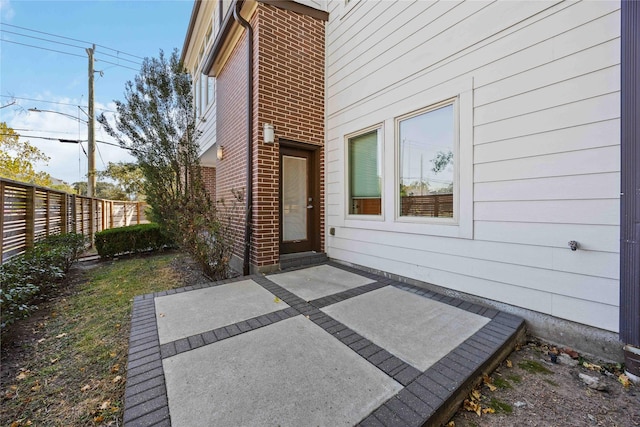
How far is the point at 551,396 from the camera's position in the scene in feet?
5.76

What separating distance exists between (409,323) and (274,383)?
1409 mm

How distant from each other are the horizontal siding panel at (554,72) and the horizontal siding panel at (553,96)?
0.04m

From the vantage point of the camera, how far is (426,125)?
3.47 metres

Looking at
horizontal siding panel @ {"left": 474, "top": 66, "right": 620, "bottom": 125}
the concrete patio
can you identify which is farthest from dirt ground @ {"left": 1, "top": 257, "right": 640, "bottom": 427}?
horizontal siding panel @ {"left": 474, "top": 66, "right": 620, "bottom": 125}

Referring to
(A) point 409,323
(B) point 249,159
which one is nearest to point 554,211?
(A) point 409,323

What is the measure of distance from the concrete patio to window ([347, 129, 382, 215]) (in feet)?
5.04

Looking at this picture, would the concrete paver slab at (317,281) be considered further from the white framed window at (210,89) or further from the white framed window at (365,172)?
the white framed window at (210,89)

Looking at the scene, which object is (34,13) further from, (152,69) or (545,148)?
(545,148)

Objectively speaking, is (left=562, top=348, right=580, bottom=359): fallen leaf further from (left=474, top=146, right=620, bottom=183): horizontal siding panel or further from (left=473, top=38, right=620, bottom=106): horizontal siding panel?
(left=473, top=38, right=620, bottom=106): horizontal siding panel

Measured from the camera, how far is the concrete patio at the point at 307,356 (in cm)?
146

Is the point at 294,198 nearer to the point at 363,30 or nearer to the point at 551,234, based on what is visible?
the point at 363,30

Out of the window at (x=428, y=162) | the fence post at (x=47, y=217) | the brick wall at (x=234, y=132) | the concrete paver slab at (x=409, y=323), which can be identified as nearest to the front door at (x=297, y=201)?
the brick wall at (x=234, y=132)

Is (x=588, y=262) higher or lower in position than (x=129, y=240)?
higher

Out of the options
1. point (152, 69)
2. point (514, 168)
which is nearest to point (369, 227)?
point (514, 168)
